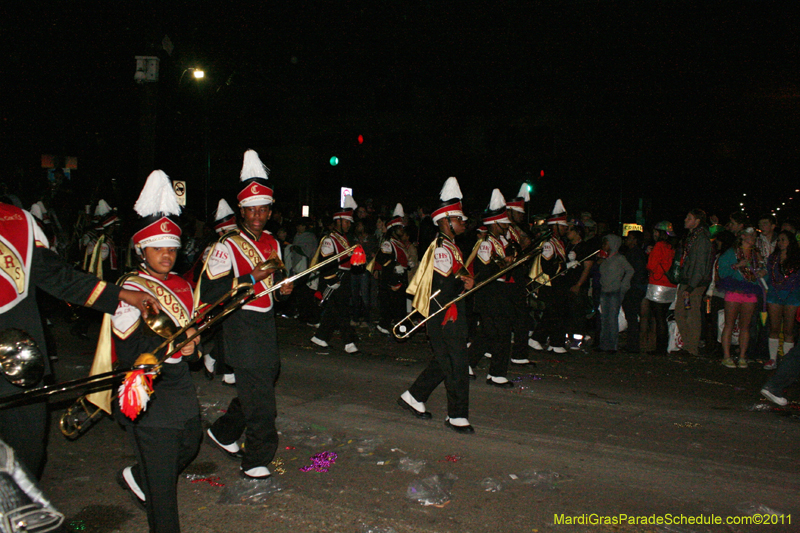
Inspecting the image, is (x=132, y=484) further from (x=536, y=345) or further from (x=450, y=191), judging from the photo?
(x=536, y=345)

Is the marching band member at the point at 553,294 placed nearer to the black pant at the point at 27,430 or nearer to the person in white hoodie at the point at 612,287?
the person in white hoodie at the point at 612,287

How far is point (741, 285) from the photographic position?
28.7 ft

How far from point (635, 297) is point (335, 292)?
15.9 feet

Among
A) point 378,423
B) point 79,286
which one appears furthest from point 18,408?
point 378,423

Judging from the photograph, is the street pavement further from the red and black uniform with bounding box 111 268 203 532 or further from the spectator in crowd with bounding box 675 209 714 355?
the spectator in crowd with bounding box 675 209 714 355

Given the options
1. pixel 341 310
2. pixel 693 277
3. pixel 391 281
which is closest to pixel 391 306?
pixel 391 281

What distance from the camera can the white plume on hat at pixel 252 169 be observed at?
15.6 ft

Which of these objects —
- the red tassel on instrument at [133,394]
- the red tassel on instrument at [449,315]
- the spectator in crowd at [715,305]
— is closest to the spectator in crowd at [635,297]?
the spectator in crowd at [715,305]

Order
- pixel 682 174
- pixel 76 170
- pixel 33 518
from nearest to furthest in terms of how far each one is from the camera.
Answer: pixel 33 518 → pixel 682 174 → pixel 76 170

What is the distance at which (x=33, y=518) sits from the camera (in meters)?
1.79

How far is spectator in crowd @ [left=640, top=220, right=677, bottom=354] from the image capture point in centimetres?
955

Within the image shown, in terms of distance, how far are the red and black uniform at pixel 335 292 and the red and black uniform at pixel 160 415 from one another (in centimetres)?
558

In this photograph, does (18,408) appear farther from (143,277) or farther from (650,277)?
(650,277)

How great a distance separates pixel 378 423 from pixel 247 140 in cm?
4101
